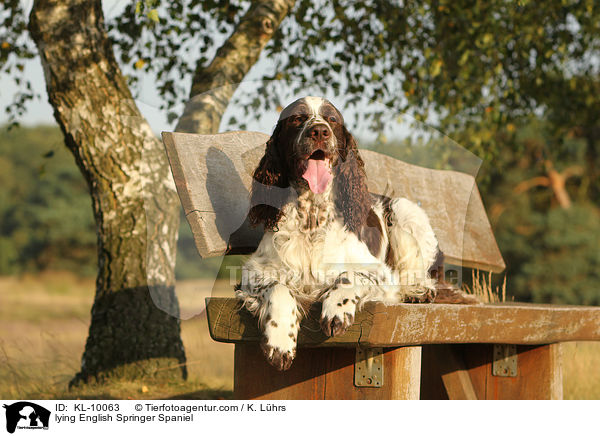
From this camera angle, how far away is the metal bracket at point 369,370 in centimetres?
258

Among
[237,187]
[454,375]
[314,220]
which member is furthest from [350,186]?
[454,375]

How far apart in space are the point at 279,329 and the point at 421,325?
1.86 ft

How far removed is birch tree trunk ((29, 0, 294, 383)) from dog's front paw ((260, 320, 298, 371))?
7.41 ft

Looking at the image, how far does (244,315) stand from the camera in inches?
92.6

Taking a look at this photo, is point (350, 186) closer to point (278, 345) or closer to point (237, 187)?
Result: point (237, 187)

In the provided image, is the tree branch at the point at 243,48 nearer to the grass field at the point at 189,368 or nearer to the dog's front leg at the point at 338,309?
the grass field at the point at 189,368

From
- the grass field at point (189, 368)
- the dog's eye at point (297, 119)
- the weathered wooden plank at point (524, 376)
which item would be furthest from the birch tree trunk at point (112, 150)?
the weathered wooden plank at point (524, 376)

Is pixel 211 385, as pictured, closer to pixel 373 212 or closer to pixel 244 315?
pixel 373 212

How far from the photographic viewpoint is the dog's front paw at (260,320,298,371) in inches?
88.5

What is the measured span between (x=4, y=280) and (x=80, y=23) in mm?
25408

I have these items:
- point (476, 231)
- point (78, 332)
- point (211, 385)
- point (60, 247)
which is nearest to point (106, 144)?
point (211, 385)

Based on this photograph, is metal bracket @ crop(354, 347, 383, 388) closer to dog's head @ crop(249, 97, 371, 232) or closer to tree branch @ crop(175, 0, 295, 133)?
dog's head @ crop(249, 97, 371, 232)

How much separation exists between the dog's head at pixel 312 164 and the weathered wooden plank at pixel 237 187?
177 mm
